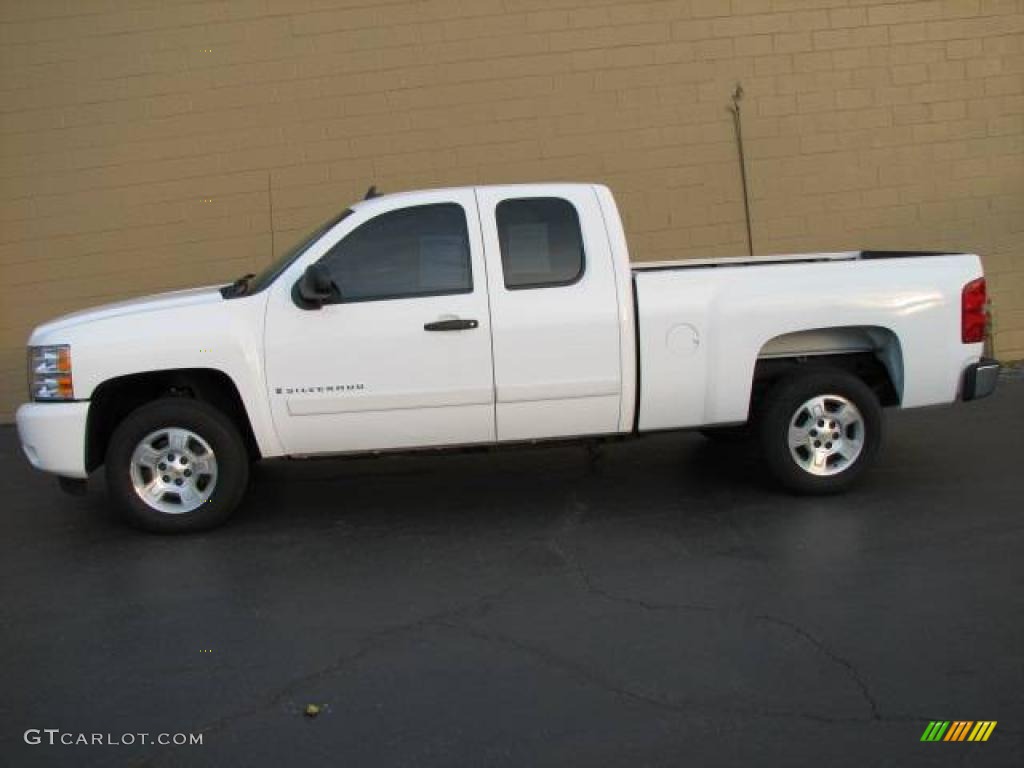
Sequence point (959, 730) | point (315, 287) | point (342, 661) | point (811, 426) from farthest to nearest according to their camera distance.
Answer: point (811, 426) < point (315, 287) < point (342, 661) < point (959, 730)

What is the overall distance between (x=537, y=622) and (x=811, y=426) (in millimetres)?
2552

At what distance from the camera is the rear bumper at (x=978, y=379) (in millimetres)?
6711

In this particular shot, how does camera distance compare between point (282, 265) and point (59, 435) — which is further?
point (282, 265)

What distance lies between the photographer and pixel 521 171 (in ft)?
35.7

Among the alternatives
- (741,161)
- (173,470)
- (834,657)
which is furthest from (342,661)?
(741,161)

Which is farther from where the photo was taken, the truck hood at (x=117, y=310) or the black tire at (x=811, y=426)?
the black tire at (x=811, y=426)

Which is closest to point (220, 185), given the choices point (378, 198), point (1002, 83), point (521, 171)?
point (521, 171)

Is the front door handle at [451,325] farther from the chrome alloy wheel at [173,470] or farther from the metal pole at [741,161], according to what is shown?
the metal pole at [741,161]

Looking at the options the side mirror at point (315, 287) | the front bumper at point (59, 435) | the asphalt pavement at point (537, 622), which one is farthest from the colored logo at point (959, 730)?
the front bumper at point (59, 435)

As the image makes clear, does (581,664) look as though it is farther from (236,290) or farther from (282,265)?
(236,290)

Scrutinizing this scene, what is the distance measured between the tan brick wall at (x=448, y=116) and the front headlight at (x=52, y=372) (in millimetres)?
4521

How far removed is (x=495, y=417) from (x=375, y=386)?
708mm

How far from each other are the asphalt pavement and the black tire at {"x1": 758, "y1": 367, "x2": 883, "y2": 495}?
0.14m

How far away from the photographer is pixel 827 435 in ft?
22.3
